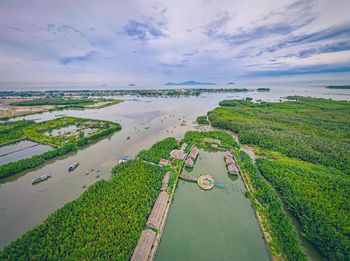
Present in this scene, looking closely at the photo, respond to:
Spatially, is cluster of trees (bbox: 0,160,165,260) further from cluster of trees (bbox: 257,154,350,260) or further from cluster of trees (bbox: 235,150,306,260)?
cluster of trees (bbox: 257,154,350,260)

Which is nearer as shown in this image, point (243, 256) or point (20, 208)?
point (243, 256)

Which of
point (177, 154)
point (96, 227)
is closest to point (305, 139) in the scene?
point (177, 154)

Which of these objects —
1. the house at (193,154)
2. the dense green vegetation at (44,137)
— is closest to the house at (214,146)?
the house at (193,154)

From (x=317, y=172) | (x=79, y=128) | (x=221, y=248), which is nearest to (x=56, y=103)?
(x=79, y=128)

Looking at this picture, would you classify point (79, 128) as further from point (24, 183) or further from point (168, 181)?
point (168, 181)

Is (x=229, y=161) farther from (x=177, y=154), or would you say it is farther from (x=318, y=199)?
(x=318, y=199)

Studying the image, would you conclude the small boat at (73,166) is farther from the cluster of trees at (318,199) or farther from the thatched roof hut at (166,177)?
the cluster of trees at (318,199)
